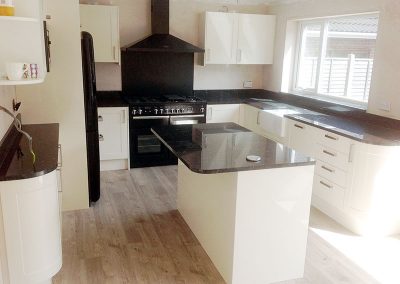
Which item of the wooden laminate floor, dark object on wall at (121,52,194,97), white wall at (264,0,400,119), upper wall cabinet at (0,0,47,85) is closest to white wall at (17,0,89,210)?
the wooden laminate floor

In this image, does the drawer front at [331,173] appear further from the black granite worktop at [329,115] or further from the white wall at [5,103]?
the white wall at [5,103]

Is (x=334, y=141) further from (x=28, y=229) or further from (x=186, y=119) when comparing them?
(x=28, y=229)

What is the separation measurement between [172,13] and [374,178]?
3.59 metres

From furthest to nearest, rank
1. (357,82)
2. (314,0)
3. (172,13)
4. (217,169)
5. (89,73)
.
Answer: (172,13)
(314,0)
(357,82)
(89,73)
(217,169)

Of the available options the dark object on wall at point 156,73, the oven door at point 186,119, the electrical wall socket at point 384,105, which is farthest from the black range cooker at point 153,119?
the electrical wall socket at point 384,105

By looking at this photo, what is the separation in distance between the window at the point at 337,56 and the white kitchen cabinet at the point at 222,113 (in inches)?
38.9

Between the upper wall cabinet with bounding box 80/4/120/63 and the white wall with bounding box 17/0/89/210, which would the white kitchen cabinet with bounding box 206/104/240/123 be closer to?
the upper wall cabinet with bounding box 80/4/120/63

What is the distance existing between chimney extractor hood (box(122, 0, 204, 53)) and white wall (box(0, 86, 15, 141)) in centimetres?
202

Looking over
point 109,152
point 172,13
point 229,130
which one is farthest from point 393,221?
point 172,13

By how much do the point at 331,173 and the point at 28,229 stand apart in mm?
2683

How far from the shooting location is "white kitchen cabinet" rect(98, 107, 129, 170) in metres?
4.75

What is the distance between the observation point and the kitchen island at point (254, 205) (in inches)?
94.0

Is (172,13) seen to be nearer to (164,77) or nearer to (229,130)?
(164,77)

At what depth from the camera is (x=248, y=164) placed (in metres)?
2.33
